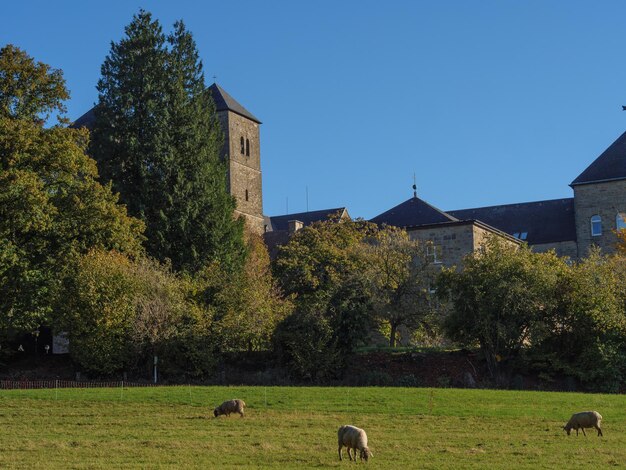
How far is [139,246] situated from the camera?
147 feet

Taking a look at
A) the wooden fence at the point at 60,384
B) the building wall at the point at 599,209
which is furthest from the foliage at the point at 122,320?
the building wall at the point at 599,209

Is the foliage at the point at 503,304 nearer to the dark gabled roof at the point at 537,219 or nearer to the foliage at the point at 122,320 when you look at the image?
the foliage at the point at 122,320

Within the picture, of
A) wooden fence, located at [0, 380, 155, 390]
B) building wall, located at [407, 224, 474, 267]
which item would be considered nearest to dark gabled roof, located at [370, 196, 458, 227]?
building wall, located at [407, 224, 474, 267]

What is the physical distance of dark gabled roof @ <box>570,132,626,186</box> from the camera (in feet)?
230

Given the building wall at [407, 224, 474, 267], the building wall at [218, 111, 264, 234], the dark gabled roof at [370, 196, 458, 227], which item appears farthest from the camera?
the building wall at [218, 111, 264, 234]

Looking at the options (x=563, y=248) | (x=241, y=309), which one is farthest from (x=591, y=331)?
(x=563, y=248)

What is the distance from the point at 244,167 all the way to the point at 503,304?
155 ft

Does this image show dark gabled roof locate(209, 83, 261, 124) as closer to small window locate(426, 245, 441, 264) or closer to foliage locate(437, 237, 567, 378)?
small window locate(426, 245, 441, 264)

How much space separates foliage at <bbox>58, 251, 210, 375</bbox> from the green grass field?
6.53 m

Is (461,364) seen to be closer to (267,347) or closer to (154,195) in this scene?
(267,347)

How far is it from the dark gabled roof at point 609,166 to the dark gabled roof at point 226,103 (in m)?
28.8

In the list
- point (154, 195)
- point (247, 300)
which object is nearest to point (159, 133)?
point (154, 195)

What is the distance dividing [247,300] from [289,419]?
1712 centimetres

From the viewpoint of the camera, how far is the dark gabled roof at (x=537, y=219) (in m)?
71.9
